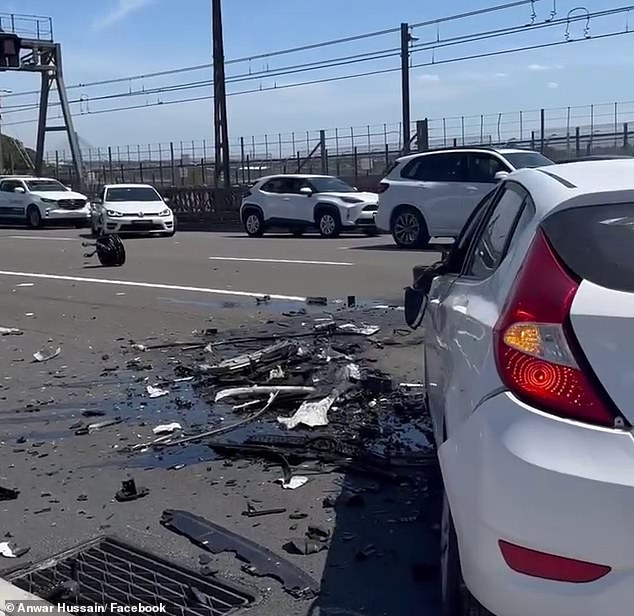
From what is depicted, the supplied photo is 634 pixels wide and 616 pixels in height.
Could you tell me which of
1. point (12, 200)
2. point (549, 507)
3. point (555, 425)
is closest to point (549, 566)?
point (549, 507)

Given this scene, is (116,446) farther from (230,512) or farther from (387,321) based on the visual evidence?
(387,321)

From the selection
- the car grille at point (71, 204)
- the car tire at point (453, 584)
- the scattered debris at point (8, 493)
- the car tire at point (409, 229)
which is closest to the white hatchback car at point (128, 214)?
the car grille at point (71, 204)

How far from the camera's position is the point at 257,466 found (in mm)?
5645

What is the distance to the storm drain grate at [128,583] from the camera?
3.93 m

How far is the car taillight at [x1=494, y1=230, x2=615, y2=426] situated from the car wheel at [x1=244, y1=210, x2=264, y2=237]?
76.2 ft

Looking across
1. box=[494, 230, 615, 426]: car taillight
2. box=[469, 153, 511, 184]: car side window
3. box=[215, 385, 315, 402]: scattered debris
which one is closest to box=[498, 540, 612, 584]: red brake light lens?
box=[494, 230, 615, 426]: car taillight

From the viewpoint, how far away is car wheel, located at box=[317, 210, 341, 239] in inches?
947

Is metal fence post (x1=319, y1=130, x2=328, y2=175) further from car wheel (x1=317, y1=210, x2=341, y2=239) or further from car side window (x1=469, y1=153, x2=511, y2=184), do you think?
car side window (x1=469, y1=153, x2=511, y2=184)

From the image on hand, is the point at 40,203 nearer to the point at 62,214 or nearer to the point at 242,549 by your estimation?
the point at 62,214

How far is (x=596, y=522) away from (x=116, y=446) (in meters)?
4.13

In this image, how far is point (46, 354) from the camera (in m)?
9.32

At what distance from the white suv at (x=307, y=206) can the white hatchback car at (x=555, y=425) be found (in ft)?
68.1

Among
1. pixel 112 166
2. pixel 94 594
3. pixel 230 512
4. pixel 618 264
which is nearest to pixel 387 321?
pixel 230 512

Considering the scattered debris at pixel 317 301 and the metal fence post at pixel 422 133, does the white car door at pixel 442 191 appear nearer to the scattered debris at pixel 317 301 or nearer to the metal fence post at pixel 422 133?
the scattered debris at pixel 317 301
